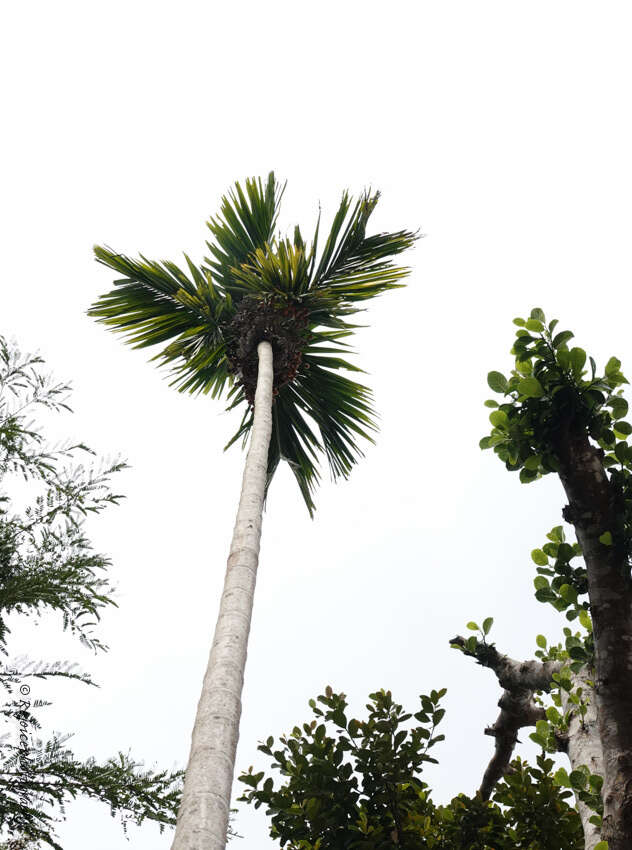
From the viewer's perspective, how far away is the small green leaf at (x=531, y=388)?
2738 millimetres

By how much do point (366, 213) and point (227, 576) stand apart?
360 cm

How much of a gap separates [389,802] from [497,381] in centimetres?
237

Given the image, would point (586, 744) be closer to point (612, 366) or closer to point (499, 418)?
point (499, 418)

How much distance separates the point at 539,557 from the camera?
2.96m

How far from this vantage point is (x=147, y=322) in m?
5.82

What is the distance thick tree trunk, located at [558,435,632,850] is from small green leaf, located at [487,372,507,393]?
36 centimetres

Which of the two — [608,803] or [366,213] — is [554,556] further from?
[366,213]

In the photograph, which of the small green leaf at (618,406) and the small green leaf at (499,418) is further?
the small green leaf at (499,418)

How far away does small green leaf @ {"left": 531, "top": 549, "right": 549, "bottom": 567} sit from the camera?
294 centimetres

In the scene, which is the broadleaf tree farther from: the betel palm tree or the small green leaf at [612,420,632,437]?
the betel palm tree

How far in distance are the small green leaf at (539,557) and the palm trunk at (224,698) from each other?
4.24 feet

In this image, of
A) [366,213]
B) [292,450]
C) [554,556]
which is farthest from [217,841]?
[366,213]

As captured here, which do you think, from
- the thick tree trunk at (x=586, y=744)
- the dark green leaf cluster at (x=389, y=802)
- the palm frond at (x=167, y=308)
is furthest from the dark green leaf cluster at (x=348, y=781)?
the palm frond at (x=167, y=308)

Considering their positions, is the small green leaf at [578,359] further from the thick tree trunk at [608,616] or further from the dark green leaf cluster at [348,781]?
the dark green leaf cluster at [348,781]
